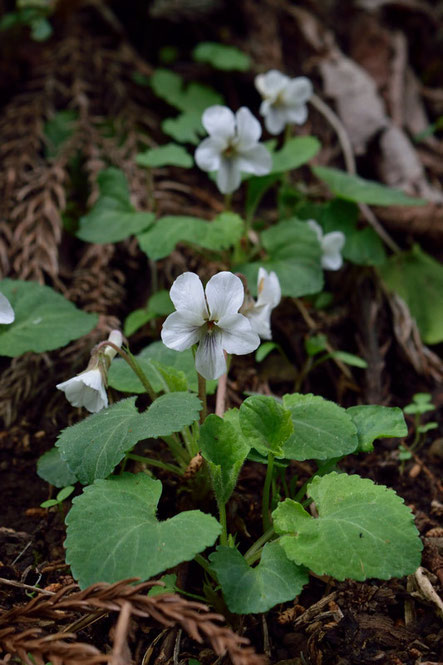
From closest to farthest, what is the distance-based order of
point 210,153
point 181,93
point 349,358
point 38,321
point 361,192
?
point 38,321 < point 349,358 < point 210,153 < point 361,192 < point 181,93

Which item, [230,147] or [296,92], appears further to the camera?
[296,92]

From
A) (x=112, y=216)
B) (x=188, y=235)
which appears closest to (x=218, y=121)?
(x=188, y=235)

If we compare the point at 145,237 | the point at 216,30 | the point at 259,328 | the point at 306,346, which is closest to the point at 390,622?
the point at 259,328

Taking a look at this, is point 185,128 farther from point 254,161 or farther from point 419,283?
point 419,283

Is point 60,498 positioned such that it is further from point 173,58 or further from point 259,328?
point 173,58

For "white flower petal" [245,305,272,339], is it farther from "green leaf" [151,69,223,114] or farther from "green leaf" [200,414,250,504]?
"green leaf" [151,69,223,114]

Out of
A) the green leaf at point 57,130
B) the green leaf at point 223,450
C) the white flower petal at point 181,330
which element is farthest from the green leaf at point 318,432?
the green leaf at point 57,130
